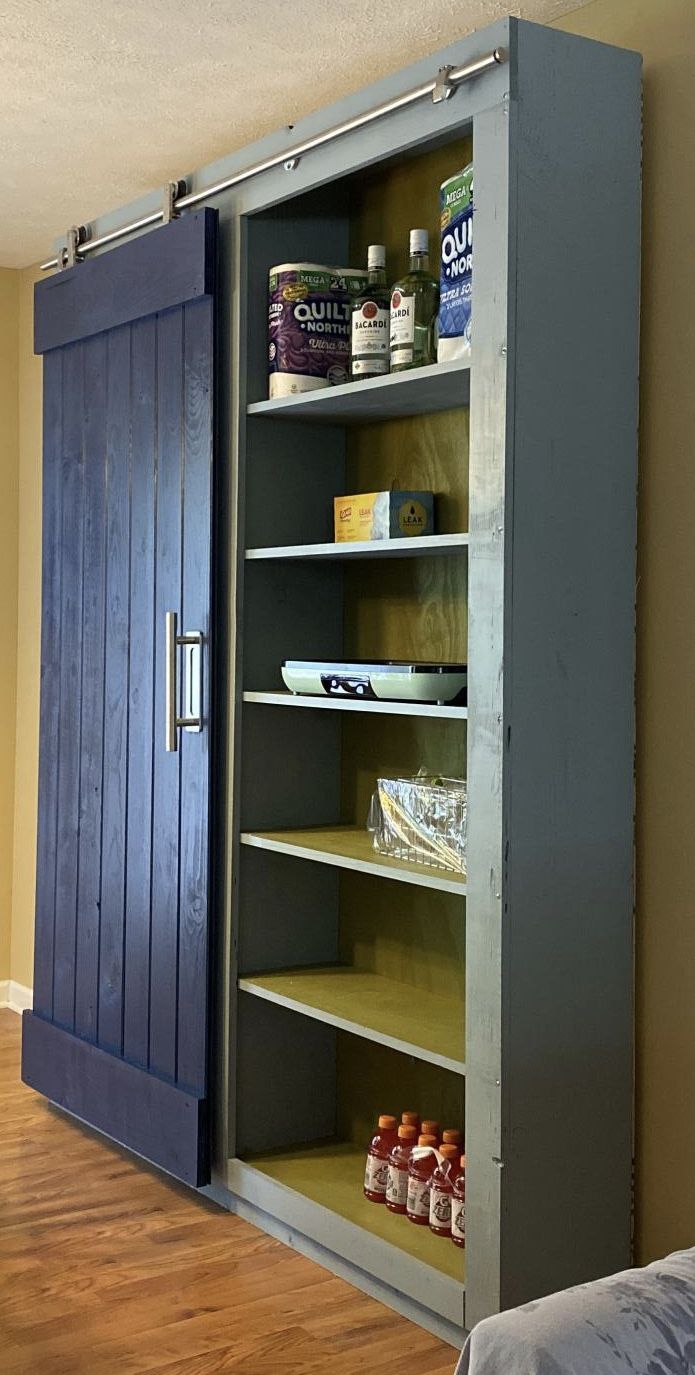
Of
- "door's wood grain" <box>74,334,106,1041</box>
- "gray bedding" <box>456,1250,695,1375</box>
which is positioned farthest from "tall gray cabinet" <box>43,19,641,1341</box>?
"gray bedding" <box>456,1250,695,1375</box>

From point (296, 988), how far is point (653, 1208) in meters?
0.84

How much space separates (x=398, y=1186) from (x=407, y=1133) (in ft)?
0.34

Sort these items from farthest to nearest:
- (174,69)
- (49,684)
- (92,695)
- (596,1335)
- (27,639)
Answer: (27,639) < (49,684) < (92,695) < (174,69) < (596,1335)

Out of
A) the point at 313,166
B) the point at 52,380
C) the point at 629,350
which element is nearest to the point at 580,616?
the point at 629,350

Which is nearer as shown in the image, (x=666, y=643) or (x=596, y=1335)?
(x=596, y=1335)

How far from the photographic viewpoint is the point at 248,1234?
9.73 feet

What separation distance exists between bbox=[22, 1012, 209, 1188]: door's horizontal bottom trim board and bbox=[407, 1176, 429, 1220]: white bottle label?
0.55m

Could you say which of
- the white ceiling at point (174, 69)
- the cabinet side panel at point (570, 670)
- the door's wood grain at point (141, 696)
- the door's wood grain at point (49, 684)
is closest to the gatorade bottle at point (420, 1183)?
the cabinet side panel at point (570, 670)

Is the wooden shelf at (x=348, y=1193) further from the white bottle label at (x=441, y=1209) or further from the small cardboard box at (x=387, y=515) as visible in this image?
the small cardboard box at (x=387, y=515)

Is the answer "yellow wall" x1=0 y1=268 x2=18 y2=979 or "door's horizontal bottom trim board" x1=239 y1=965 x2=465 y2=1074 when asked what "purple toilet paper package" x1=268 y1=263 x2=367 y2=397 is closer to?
"door's horizontal bottom trim board" x1=239 y1=965 x2=465 y2=1074

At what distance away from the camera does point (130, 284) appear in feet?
10.9

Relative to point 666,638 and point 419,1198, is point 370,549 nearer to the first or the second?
point 666,638

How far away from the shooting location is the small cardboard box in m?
2.85

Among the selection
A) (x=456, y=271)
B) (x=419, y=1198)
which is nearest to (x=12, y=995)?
(x=419, y=1198)
